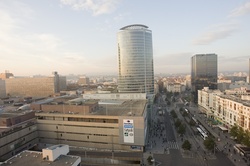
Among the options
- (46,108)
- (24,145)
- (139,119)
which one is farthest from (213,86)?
(24,145)

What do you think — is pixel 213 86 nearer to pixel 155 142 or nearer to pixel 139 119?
pixel 155 142

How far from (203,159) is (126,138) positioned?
20826 mm

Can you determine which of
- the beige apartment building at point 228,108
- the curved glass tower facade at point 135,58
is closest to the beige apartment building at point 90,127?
the beige apartment building at point 228,108

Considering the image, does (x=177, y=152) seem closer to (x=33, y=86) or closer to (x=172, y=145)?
(x=172, y=145)

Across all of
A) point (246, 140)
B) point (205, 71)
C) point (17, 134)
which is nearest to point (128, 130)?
point (17, 134)

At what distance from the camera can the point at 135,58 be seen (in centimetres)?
12606

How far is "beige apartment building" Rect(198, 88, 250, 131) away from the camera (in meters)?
61.3

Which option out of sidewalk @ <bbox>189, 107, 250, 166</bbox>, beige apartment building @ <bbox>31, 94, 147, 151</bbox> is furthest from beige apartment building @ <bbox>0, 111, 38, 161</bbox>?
sidewalk @ <bbox>189, 107, 250, 166</bbox>

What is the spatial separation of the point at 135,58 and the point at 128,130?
262 ft

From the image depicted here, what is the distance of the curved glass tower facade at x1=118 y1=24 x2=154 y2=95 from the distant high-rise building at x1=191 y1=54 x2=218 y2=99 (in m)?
41.7

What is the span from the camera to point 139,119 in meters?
51.4

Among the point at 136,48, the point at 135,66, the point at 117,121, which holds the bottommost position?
the point at 117,121

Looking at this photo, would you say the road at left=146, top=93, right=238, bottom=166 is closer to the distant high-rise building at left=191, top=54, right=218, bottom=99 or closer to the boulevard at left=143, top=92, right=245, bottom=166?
the boulevard at left=143, top=92, right=245, bottom=166

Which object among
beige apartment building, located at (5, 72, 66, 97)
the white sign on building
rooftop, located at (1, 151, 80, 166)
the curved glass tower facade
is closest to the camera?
rooftop, located at (1, 151, 80, 166)
